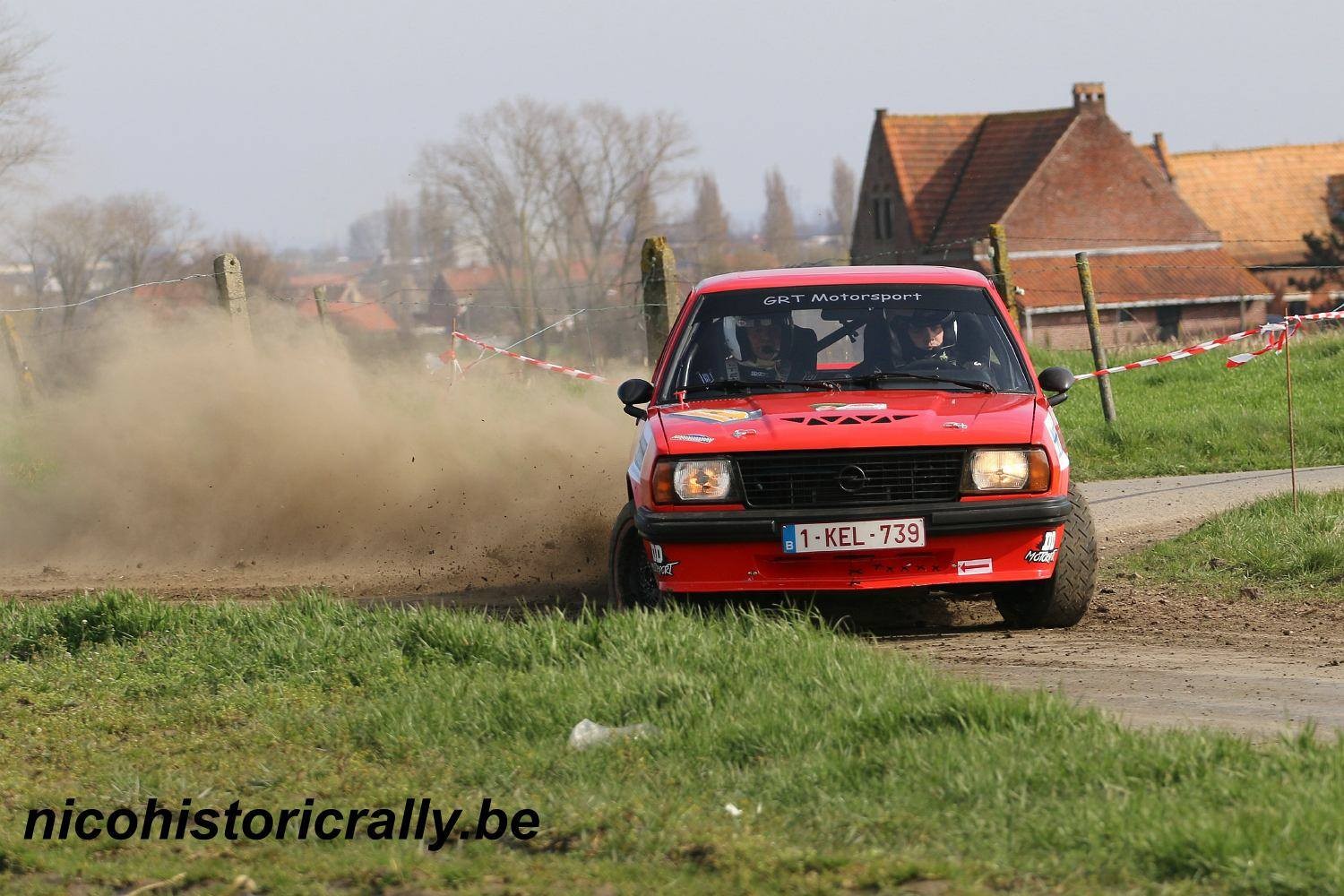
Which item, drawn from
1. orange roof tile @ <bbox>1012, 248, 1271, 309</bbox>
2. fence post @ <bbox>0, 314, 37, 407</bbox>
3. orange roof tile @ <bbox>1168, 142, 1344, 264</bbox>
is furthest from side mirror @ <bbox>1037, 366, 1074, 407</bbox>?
orange roof tile @ <bbox>1168, 142, 1344, 264</bbox>

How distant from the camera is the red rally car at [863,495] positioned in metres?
7.14

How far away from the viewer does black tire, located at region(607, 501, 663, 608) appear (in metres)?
7.90

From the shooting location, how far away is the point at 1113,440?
15.3 metres

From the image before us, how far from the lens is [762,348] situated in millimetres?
8398

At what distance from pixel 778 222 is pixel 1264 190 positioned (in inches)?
2864

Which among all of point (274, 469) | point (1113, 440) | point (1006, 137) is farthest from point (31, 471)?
point (1006, 137)

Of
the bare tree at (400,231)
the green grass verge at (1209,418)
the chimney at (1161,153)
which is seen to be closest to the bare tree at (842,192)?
the bare tree at (400,231)

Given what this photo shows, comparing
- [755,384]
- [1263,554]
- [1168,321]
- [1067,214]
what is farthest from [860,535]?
[1067,214]

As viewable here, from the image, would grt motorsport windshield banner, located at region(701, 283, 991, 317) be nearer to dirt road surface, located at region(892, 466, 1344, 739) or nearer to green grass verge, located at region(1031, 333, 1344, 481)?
dirt road surface, located at region(892, 466, 1344, 739)

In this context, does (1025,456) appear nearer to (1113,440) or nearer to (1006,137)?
(1113,440)

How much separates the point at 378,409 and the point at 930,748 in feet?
29.9

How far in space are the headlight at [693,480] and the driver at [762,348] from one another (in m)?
1.07

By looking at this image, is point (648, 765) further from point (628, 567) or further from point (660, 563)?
point (628, 567)

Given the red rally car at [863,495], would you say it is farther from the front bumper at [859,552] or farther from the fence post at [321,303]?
the fence post at [321,303]
